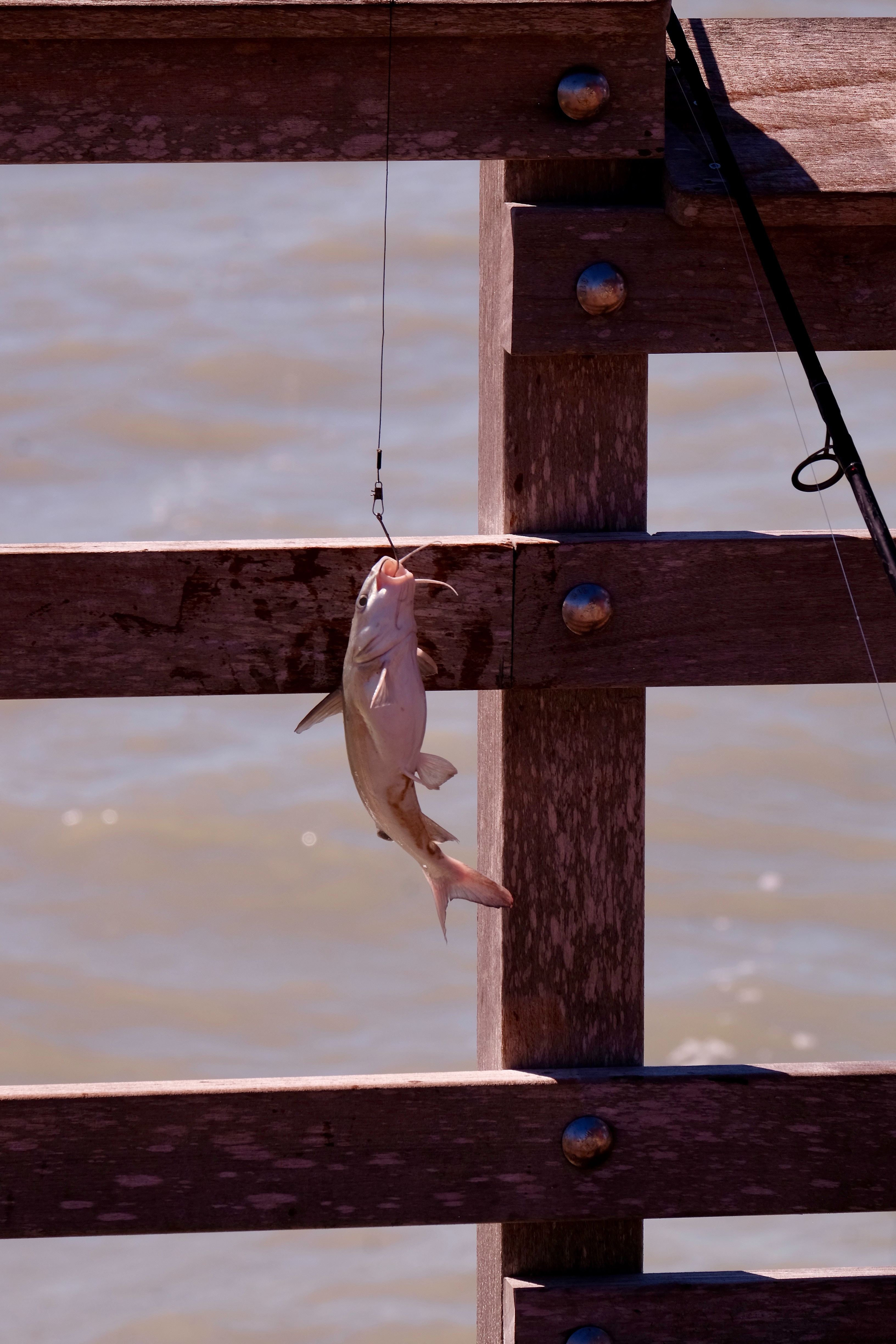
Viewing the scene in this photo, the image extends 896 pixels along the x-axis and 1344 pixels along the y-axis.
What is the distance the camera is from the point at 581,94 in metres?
1.69

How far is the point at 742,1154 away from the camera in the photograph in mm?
1804

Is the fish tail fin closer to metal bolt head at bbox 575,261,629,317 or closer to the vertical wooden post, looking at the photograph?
the vertical wooden post

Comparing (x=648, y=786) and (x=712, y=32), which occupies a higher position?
(x=712, y=32)

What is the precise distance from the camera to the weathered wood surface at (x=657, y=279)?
174cm

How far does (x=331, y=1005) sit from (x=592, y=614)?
208cm

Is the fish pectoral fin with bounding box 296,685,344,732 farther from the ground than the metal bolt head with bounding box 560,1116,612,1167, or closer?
farther from the ground

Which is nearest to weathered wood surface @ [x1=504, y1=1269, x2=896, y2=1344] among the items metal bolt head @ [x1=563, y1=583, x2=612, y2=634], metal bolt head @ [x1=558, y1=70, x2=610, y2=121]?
metal bolt head @ [x1=563, y1=583, x2=612, y2=634]

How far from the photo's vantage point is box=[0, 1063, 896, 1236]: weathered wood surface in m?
1.75

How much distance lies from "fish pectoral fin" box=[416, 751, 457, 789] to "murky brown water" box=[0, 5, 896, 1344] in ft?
5.65

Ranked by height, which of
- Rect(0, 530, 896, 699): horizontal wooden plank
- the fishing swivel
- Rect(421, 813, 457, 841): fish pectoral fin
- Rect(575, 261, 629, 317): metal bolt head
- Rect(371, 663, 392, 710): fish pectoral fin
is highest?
Rect(575, 261, 629, 317): metal bolt head

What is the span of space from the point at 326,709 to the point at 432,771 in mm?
122

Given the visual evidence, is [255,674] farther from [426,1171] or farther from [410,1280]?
[410,1280]

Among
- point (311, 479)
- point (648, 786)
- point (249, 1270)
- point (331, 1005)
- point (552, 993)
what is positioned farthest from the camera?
point (311, 479)

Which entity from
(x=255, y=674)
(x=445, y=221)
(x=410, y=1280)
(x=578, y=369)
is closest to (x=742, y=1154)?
(x=255, y=674)
